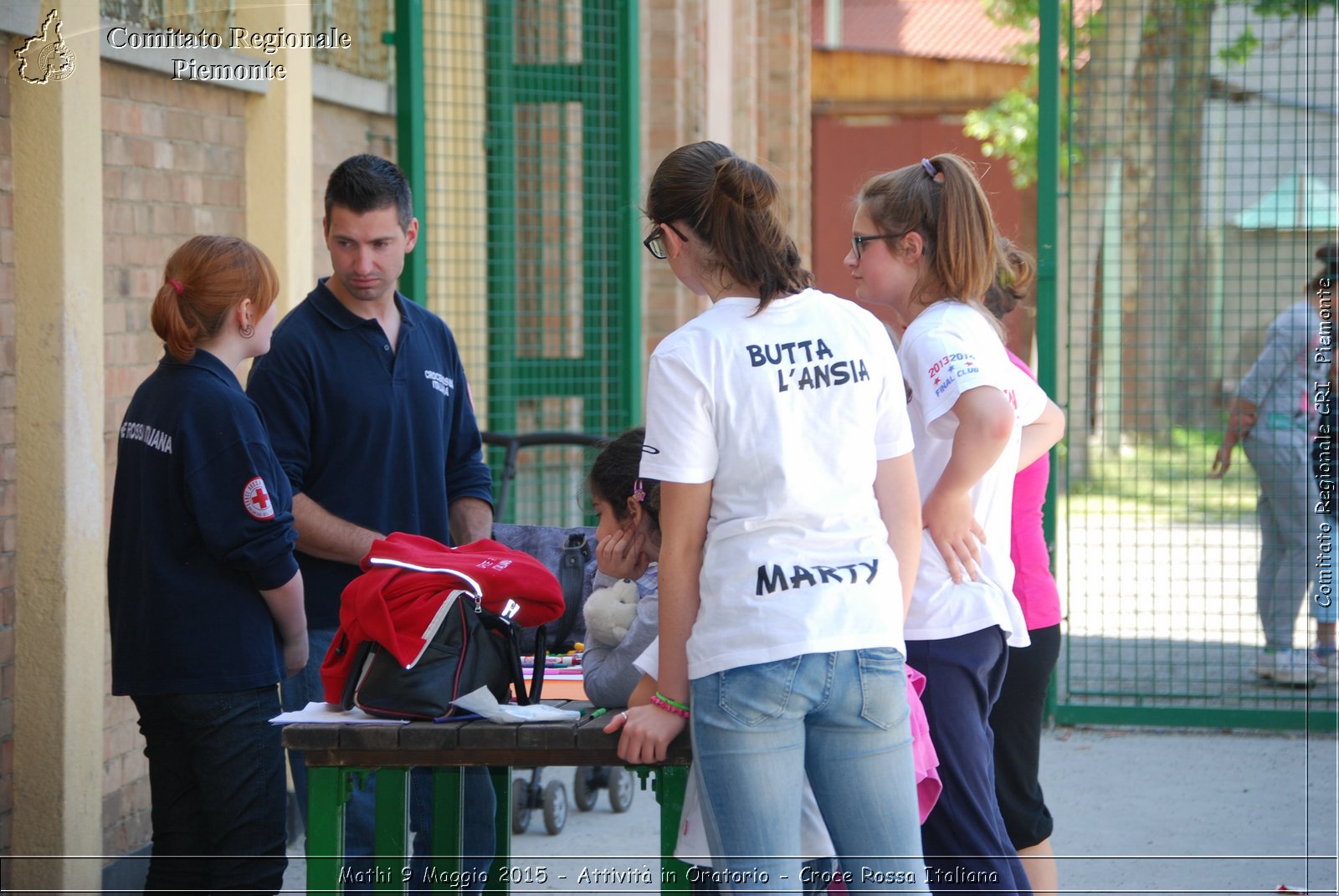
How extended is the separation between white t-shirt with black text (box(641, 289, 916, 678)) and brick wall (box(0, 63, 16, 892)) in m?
2.31

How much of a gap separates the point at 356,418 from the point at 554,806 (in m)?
1.94

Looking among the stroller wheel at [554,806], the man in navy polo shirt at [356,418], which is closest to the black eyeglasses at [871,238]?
the man in navy polo shirt at [356,418]

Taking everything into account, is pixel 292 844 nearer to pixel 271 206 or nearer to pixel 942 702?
pixel 271 206

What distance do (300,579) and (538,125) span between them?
372cm

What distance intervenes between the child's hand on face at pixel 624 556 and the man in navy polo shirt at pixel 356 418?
3.23 ft

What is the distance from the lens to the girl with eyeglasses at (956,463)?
3113mm

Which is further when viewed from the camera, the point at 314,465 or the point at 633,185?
the point at 633,185

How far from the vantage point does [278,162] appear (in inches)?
213

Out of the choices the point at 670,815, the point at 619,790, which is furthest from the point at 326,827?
the point at 619,790

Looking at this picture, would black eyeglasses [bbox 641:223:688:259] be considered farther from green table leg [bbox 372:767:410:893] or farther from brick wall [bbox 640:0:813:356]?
green table leg [bbox 372:767:410:893]

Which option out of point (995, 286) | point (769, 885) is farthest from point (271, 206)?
point (769, 885)

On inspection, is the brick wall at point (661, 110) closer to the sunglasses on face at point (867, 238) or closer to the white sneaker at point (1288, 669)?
the white sneaker at point (1288, 669)

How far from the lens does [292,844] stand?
529cm

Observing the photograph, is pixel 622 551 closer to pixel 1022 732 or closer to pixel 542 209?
pixel 1022 732
